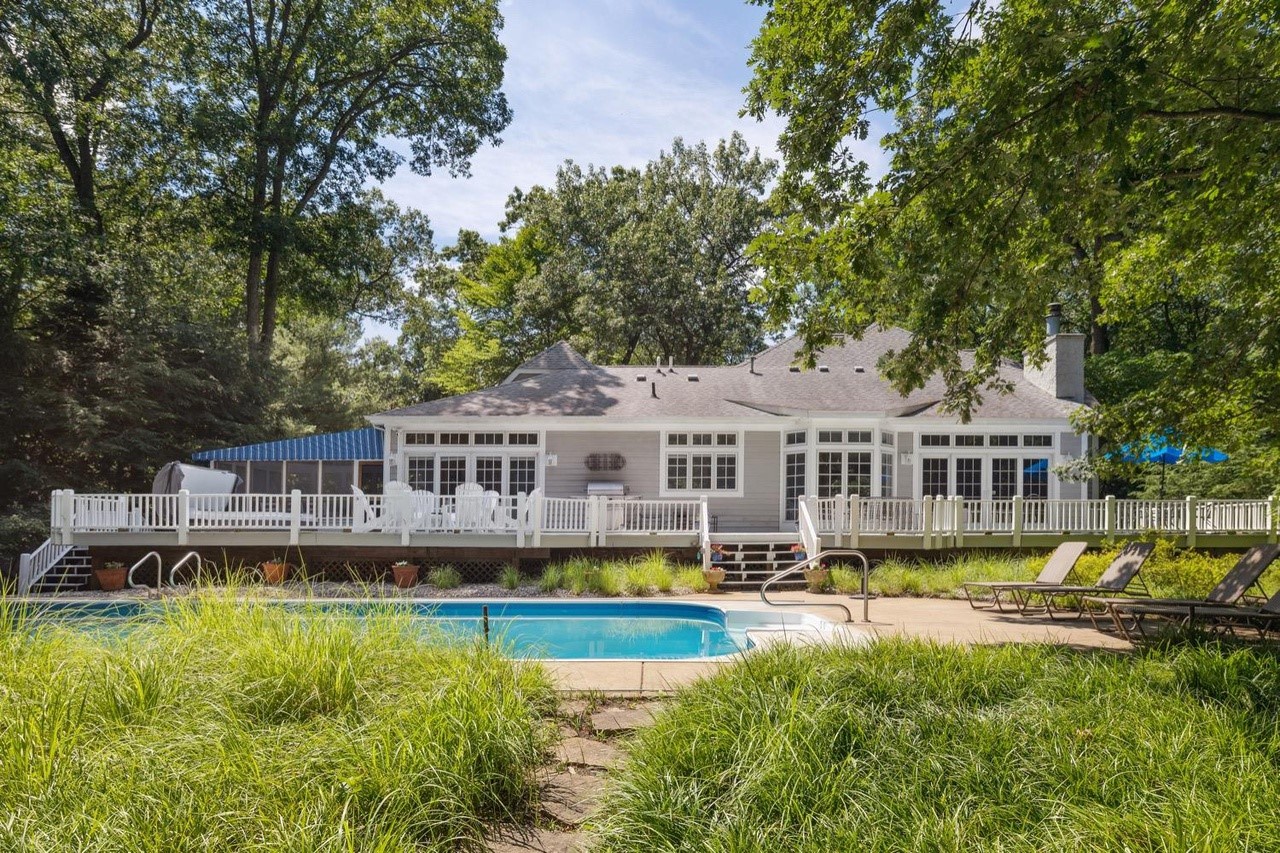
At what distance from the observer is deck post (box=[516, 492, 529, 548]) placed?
1455cm

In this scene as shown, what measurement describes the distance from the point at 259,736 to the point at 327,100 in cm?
2815

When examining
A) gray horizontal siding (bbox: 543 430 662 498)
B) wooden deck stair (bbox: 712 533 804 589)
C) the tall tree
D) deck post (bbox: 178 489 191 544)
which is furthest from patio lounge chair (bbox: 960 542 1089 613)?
the tall tree

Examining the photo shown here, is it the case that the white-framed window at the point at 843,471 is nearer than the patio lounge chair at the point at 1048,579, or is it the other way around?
the patio lounge chair at the point at 1048,579

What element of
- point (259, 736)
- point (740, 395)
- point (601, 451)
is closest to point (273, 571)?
point (601, 451)

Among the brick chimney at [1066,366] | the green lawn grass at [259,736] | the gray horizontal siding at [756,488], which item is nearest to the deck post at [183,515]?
the green lawn grass at [259,736]

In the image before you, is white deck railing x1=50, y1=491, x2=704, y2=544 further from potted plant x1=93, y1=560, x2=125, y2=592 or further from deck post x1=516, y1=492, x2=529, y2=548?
potted plant x1=93, y1=560, x2=125, y2=592

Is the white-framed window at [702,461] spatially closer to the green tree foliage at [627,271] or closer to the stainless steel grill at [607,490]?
the stainless steel grill at [607,490]

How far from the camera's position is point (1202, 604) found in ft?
26.0

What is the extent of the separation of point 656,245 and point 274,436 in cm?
1594

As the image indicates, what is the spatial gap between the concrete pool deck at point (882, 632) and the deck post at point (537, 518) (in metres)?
3.58

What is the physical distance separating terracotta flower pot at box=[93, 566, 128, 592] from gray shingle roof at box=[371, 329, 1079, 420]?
20.5 feet

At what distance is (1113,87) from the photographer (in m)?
4.96

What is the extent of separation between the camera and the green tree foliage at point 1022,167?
5.80 metres

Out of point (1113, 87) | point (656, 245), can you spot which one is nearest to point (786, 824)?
point (1113, 87)
